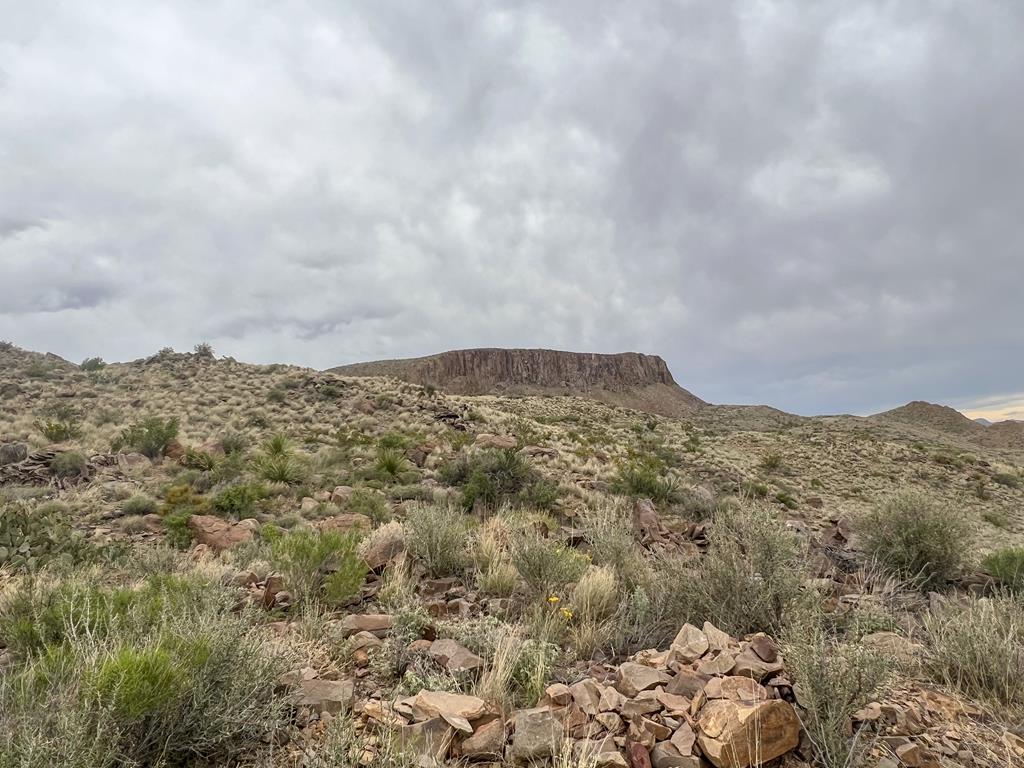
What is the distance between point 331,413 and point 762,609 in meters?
20.4

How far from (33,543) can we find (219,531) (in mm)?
2157

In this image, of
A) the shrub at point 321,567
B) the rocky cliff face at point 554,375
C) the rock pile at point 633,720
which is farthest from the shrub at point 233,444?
the rocky cliff face at point 554,375

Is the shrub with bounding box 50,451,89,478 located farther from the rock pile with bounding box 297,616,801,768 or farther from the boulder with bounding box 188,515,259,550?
the rock pile with bounding box 297,616,801,768

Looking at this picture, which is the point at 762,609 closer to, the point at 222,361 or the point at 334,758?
the point at 334,758

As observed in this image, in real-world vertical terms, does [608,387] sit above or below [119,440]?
above

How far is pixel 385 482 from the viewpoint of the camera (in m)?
12.6

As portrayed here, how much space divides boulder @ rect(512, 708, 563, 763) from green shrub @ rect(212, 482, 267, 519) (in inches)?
345

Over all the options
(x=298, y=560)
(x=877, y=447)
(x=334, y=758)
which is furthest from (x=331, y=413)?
(x=877, y=447)

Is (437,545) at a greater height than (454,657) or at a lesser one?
greater

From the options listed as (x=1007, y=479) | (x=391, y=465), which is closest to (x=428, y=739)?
(x=391, y=465)

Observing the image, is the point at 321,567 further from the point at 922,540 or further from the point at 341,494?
the point at 922,540

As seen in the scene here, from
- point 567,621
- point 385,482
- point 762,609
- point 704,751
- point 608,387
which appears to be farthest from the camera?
point 608,387

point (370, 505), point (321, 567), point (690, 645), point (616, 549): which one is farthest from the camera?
point (370, 505)

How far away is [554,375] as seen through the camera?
96.6 metres
